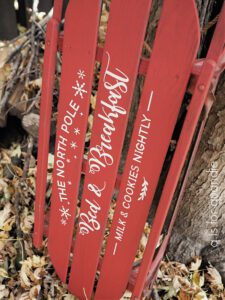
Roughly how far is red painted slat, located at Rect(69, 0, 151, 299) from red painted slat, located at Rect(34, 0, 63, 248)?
23 centimetres

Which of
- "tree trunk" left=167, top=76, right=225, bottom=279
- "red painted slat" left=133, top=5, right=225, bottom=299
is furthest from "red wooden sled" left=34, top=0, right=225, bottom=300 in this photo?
"tree trunk" left=167, top=76, right=225, bottom=279

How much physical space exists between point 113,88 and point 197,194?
2.76 ft

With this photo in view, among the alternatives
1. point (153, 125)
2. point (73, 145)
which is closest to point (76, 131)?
point (73, 145)

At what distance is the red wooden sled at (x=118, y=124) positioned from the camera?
4.00 feet

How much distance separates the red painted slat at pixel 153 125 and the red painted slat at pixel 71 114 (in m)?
0.23

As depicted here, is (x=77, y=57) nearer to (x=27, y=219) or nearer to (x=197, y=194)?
(x=197, y=194)

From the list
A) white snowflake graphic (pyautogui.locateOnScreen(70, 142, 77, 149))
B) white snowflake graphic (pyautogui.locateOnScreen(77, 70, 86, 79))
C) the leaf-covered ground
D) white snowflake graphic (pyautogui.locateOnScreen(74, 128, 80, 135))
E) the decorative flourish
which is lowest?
the leaf-covered ground

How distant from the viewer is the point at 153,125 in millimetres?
1362

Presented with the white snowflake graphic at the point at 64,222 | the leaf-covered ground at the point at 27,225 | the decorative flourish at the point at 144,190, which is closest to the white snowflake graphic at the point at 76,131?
the decorative flourish at the point at 144,190

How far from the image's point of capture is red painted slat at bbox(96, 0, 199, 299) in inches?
46.2

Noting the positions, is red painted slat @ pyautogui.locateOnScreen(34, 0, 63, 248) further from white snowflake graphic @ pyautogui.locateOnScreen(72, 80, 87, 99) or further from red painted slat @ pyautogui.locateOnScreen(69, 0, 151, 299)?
red painted slat @ pyautogui.locateOnScreen(69, 0, 151, 299)

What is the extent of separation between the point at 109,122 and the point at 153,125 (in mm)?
179

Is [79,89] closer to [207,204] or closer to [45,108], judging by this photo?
[45,108]

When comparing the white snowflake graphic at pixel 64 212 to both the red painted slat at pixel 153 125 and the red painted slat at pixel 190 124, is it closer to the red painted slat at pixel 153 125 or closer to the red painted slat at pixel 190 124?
the red painted slat at pixel 153 125
